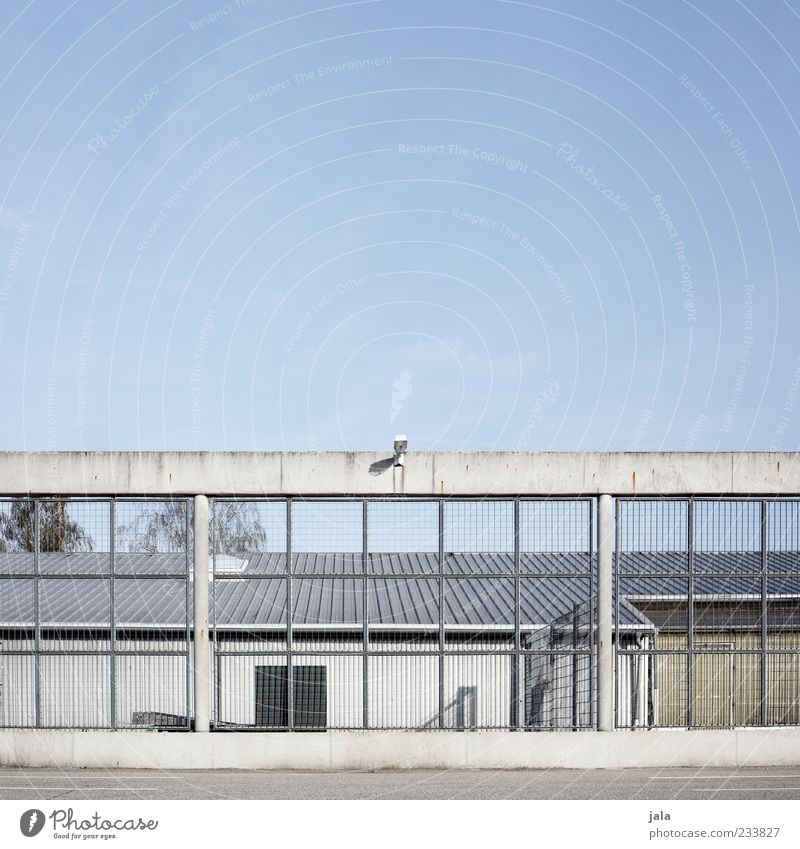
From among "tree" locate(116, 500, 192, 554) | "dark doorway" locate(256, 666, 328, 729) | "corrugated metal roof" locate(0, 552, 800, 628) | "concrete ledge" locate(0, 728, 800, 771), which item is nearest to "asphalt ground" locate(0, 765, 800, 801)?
"concrete ledge" locate(0, 728, 800, 771)

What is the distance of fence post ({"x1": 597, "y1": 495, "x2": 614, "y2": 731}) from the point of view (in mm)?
14336

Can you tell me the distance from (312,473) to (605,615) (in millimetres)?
5124

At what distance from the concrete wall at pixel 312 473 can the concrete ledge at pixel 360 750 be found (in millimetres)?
3728

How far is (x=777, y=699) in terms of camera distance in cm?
1479

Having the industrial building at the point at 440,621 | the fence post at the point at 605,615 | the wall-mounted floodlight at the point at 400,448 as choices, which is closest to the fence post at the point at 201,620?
the industrial building at the point at 440,621

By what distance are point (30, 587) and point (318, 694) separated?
7932 mm

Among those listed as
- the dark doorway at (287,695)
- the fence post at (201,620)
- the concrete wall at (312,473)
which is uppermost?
the concrete wall at (312,473)

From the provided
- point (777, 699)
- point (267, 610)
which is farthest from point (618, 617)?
point (267, 610)

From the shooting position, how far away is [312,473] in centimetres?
1425

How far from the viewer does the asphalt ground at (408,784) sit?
12.3 metres

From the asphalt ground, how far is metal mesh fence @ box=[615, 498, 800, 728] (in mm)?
1247

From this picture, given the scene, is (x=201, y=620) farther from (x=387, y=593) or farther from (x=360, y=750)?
(x=387, y=593)

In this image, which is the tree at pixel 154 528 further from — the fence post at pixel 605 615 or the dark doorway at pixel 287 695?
the fence post at pixel 605 615
